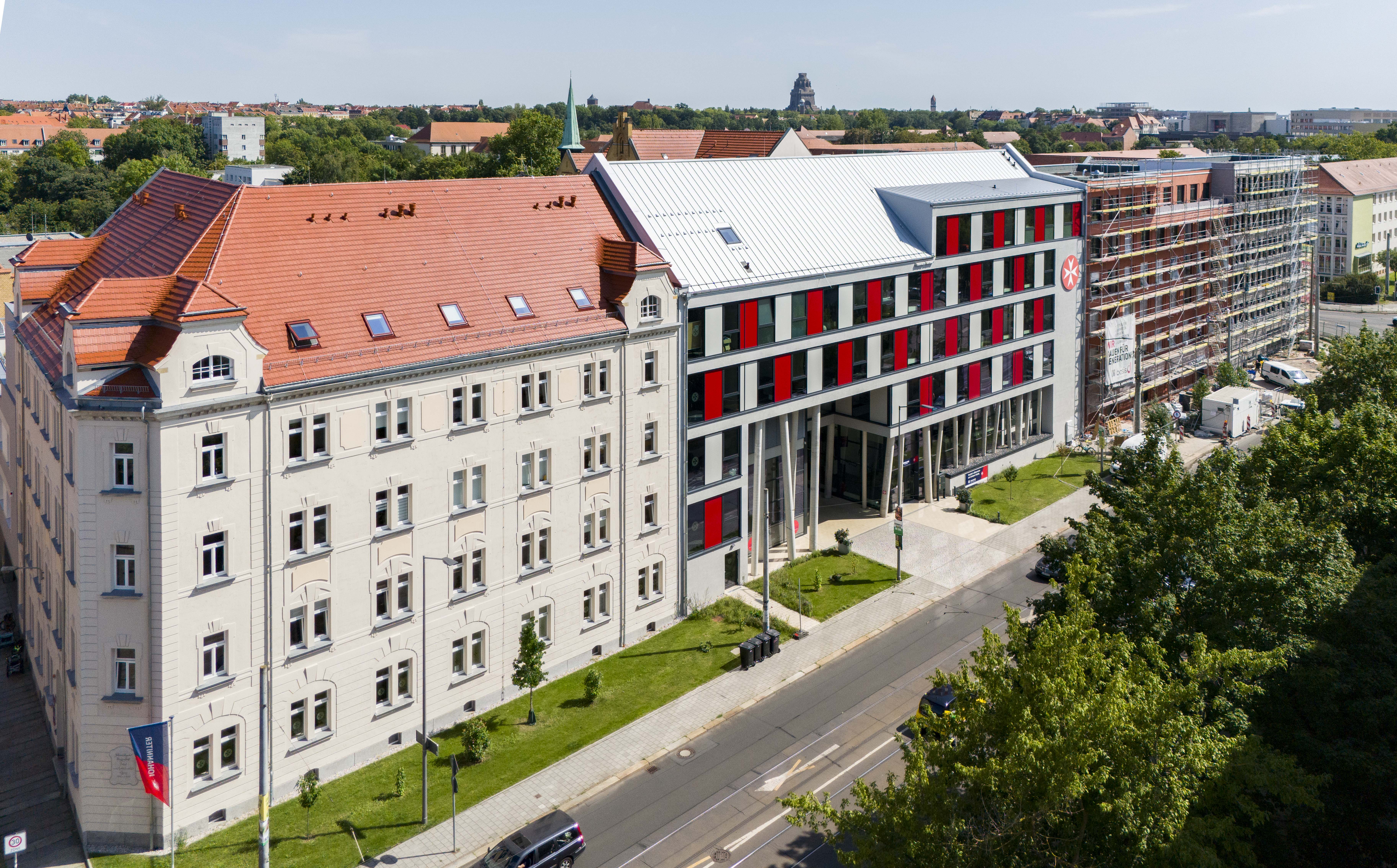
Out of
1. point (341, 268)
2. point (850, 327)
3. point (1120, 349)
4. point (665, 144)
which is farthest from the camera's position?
point (665, 144)

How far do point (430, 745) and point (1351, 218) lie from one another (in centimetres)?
14765

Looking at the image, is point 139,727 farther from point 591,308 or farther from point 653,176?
point 653,176

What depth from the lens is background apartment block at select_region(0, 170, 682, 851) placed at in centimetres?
3459

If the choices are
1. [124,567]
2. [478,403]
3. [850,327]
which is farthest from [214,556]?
[850,327]

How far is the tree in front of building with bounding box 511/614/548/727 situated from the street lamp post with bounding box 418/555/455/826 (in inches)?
143

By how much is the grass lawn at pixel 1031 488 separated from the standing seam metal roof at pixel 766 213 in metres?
16.5

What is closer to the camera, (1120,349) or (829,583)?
(829,583)

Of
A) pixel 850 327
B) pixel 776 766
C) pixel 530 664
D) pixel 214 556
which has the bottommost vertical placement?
pixel 776 766

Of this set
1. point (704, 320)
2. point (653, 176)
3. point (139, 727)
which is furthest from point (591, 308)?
point (139, 727)

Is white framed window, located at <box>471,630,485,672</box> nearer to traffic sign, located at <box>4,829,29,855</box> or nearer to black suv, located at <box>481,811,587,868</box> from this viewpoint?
black suv, located at <box>481,811,587,868</box>

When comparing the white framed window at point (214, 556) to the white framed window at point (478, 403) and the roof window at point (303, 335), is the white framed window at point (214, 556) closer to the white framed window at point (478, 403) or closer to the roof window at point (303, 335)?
the roof window at point (303, 335)

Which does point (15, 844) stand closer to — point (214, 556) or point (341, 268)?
point (214, 556)

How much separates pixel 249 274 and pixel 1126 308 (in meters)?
66.2

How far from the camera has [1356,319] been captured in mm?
128750
